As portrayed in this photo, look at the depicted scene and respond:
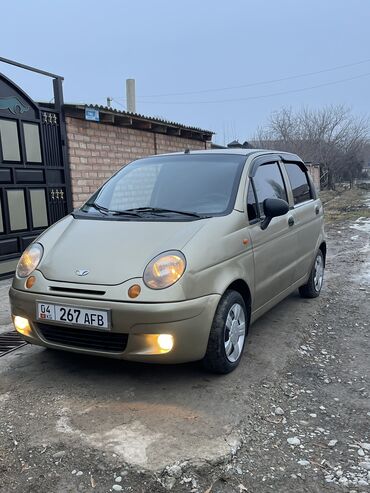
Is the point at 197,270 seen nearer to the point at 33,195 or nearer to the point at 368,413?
the point at 368,413

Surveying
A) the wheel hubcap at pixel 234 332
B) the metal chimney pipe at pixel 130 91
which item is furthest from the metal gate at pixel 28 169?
the metal chimney pipe at pixel 130 91

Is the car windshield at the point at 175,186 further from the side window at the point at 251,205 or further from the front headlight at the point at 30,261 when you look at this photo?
the front headlight at the point at 30,261

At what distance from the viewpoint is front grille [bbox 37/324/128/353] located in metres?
3.16

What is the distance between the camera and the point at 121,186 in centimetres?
443

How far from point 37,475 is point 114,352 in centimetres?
91

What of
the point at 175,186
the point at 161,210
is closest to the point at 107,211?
the point at 161,210

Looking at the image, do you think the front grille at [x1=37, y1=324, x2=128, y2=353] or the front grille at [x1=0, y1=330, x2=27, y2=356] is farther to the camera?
the front grille at [x1=0, y1=330, x2=27, y2=356]

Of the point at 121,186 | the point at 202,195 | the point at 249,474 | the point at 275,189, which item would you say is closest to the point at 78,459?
the point at 249,474

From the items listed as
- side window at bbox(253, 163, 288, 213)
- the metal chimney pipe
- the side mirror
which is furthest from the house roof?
the metal chimney pipe

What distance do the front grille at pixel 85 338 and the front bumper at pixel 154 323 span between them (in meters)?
0.02

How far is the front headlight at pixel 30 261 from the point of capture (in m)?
3.51

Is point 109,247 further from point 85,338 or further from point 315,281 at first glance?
point 315,281

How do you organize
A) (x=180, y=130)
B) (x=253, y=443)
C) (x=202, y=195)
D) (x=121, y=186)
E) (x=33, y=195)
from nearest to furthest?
(x=253, y=443) → (x=202, y=195) → (x=121, y=186) → (x=33, y=195) → (x=180, y=130)

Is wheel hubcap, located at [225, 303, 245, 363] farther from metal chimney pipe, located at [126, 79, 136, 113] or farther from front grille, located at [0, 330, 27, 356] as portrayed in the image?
metal chimney pipe, located at [126, 79, 136, 113]
